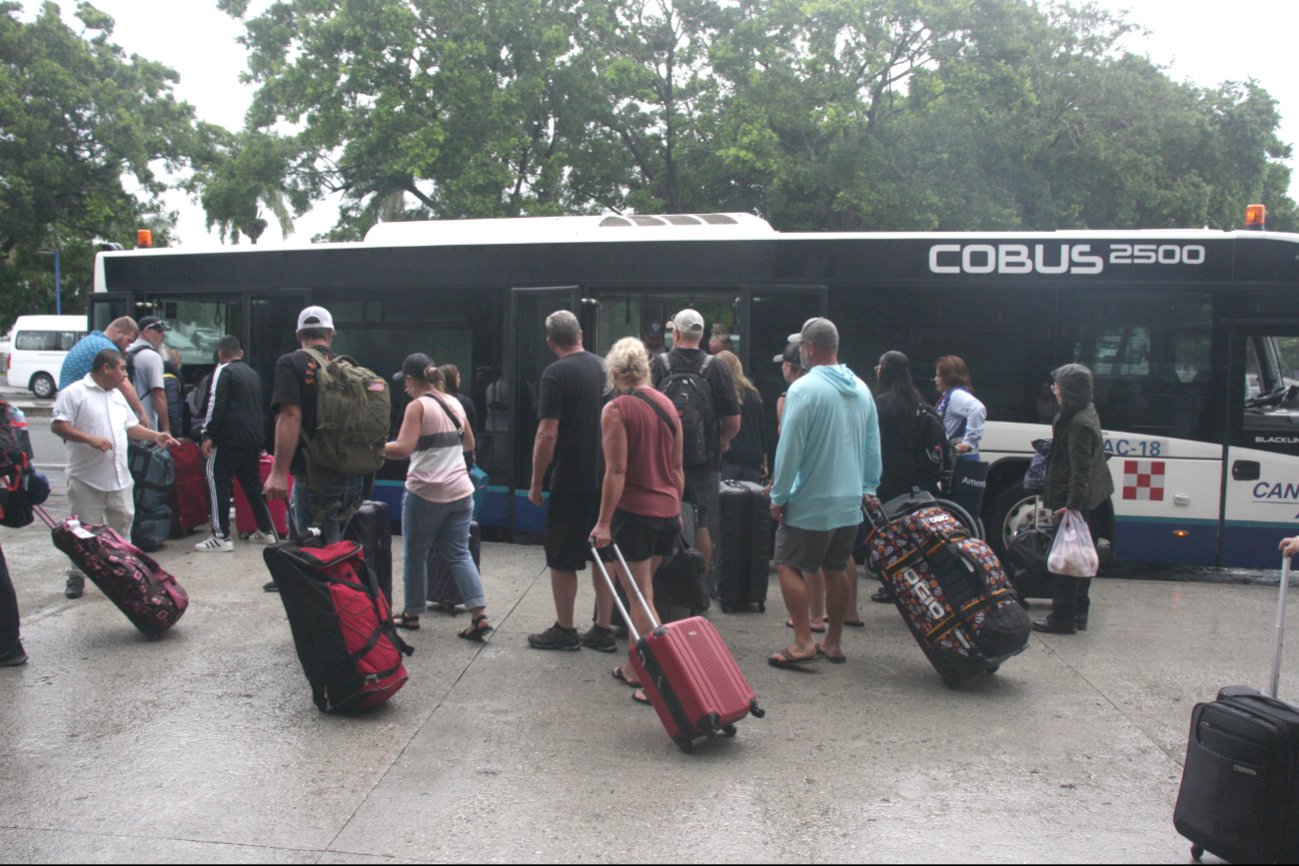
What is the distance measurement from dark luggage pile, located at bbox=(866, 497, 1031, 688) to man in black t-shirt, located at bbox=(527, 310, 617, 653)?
156 centimetres

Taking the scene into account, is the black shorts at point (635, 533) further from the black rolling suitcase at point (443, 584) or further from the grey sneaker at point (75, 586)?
the grey sneaker at point (75, 586)

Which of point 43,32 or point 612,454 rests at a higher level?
point 43,32

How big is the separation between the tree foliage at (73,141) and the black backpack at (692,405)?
26343 millimetres

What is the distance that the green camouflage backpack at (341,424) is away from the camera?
5.61m

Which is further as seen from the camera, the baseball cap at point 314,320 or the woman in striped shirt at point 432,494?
the woman in striped shirt at point 432,494

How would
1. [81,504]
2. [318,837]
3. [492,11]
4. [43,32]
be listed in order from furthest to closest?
[43,32] < [492,11] < [81,504] < [318,837]

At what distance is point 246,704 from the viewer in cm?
513

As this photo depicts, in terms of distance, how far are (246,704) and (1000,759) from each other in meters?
3.46

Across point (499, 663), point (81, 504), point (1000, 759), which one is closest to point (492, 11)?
point (81, 504)

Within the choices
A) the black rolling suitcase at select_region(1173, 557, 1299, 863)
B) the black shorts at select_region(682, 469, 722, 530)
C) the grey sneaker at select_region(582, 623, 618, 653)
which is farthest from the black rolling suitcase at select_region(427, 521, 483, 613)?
the black rolling suitcase at select_region(1173, 557, 1299, 863)

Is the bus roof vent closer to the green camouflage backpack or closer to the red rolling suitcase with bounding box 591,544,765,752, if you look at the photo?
the green camouflage backpack

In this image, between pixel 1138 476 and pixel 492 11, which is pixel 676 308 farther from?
pixel 492 11

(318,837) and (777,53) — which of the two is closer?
(318,837)

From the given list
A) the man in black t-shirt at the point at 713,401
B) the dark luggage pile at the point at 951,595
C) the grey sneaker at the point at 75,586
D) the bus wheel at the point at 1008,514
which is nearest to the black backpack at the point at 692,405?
the man in black t-shirt at the point at 713,401
